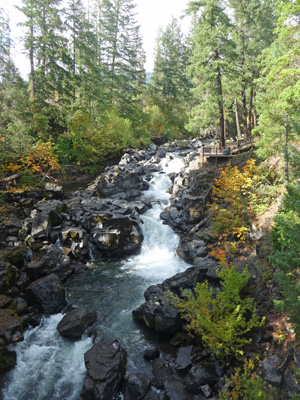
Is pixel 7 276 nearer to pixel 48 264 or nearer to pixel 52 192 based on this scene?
pixel 48 264

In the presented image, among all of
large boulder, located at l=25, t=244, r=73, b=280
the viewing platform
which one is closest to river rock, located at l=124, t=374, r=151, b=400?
large boulder, located at l=25, t=244, r=73, b=280

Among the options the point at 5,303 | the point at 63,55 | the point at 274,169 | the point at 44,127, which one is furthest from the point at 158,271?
the point at 63,55

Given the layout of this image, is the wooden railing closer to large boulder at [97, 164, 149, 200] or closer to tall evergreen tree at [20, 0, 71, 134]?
large boulder at [97, 164, 149, 200]

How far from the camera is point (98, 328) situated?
1031cm

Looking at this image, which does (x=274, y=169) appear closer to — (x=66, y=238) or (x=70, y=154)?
A: (x=66, y=238)

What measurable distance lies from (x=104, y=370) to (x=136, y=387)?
117cm

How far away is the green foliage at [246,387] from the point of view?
602 centimetres

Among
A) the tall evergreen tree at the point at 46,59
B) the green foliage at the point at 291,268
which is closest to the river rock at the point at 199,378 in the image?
the green foliage at the point at 291,268

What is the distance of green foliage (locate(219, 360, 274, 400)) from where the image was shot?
602cm

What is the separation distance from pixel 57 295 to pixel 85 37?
117 feet

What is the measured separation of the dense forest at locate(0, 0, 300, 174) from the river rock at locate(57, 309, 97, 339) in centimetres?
1082

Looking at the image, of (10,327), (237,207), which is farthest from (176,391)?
(237,207)

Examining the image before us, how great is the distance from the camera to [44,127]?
27.3 meters

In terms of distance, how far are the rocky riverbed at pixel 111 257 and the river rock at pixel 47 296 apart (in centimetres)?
5
